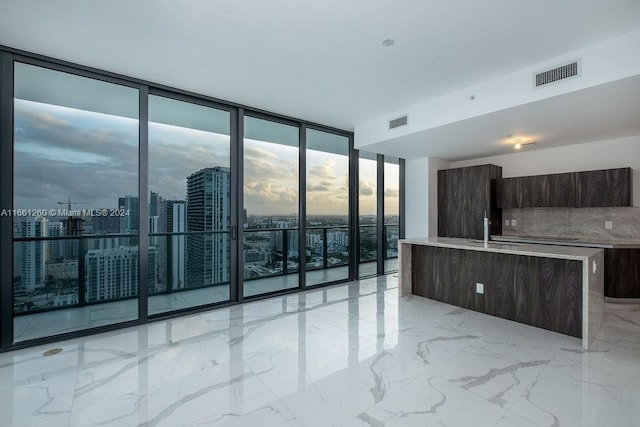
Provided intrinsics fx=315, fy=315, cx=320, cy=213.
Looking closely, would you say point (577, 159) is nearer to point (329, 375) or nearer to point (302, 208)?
point (302, 208)

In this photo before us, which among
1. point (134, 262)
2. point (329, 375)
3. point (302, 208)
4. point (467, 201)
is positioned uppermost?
point (467, 201)

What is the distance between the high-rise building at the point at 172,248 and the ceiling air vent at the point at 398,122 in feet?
10.7

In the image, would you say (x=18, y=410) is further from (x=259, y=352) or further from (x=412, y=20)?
(x=412, y=20)

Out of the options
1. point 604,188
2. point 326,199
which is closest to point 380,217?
point 326,199

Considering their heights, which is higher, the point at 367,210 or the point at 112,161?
the point at 112,161

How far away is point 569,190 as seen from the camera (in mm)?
4984

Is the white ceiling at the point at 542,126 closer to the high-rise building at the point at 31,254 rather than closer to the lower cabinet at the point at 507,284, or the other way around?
the lower cabinet at the point at 507,284

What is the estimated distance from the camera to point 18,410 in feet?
6.67

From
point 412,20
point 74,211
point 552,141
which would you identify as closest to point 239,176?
point 74,211

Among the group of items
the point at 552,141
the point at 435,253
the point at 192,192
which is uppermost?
the point at 552,141

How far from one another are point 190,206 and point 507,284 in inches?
169

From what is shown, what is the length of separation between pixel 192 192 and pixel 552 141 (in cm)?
560

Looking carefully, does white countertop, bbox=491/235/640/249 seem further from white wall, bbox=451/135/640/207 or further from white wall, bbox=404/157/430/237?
white wall, bbox=404/157/430/237

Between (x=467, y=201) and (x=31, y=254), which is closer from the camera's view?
(x=31, y=254)
